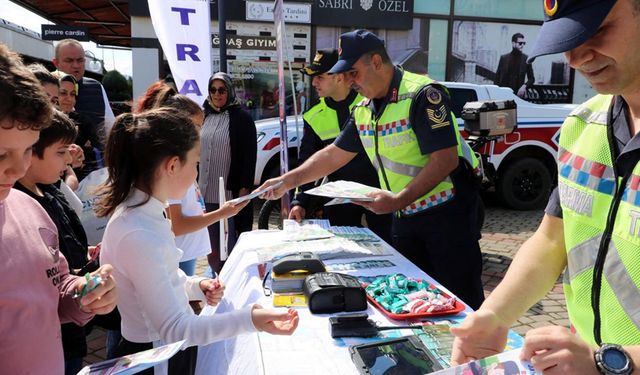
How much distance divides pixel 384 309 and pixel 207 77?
3.31 meters

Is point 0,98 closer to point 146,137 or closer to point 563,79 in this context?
point 146,137

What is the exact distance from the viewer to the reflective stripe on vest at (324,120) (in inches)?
163

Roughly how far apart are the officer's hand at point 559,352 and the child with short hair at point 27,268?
0.98 m

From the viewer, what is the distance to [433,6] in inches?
413

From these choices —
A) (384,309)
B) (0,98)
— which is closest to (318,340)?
(384,309)

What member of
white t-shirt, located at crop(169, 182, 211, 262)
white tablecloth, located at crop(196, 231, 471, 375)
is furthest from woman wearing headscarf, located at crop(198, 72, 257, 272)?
white tablecloth, located at crop(196, 231, 471, 375)

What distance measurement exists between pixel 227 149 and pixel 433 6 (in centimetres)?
794

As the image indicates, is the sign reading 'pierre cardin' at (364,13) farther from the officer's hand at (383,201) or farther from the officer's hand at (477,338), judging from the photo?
the officer's hand at (477,338)

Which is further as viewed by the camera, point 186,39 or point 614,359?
point 186,39

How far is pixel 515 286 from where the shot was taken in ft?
4.15

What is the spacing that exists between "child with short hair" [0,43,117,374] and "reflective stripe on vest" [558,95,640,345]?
1142 millimetres

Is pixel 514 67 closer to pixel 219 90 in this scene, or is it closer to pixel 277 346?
pixel 219 90

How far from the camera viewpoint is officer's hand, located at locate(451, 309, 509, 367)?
117 cm

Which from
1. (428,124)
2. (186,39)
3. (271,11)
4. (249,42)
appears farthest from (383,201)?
(271,11)
